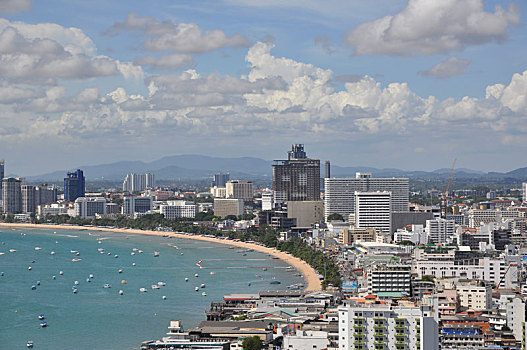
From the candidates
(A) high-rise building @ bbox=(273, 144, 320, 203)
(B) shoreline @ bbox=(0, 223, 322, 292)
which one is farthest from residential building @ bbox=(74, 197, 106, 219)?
(A) high-rise building @ bbox=(273, 144, 320, 203)

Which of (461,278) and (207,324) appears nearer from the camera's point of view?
(207,324)

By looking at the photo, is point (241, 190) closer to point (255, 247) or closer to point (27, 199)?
point (27, 199)

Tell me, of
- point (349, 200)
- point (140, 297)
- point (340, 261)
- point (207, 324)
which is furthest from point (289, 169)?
point (207, 324)

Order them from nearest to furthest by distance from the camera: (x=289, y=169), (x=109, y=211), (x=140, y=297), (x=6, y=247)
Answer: (x=140, y=297) < (x=6, y=247) < (x=289, y=169) < (x=109, y=211)

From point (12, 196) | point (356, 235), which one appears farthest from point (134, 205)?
point (356, 235)

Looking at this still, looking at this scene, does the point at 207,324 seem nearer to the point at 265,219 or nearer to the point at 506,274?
the point at 506,274

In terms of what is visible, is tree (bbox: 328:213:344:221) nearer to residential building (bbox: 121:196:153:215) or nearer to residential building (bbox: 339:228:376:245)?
residential building (bbox: 339:228:376:245)

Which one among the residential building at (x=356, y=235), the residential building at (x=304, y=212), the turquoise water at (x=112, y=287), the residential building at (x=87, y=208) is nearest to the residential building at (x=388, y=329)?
the turquoise water at (x=112, y=287)
